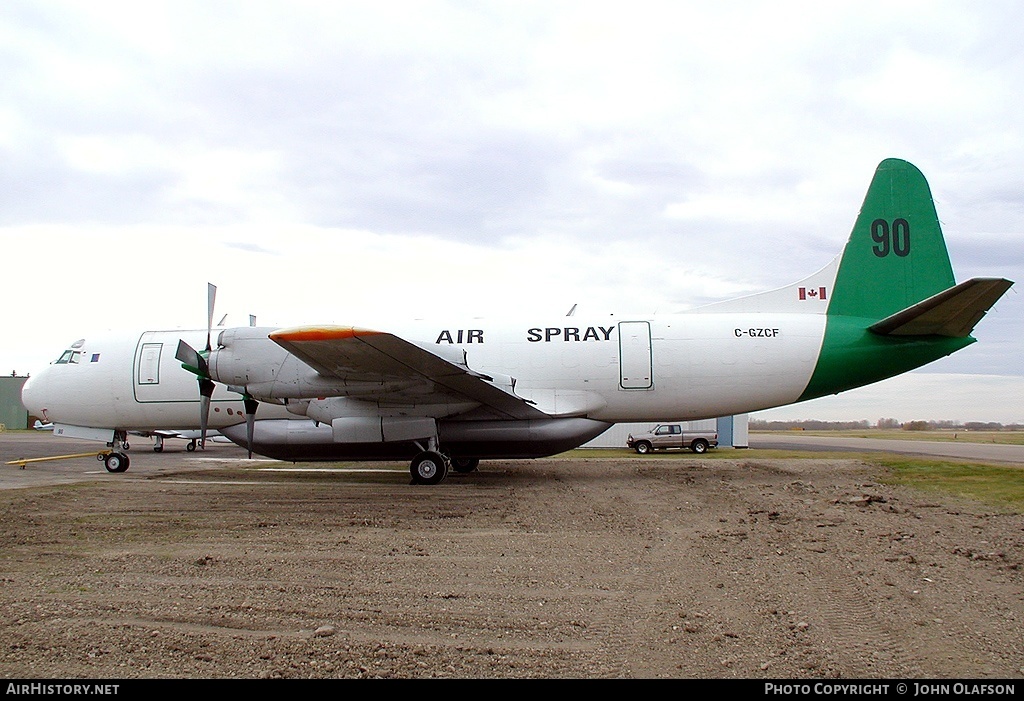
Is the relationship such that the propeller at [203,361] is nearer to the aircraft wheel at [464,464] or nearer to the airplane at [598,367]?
the airplane at [598,367]

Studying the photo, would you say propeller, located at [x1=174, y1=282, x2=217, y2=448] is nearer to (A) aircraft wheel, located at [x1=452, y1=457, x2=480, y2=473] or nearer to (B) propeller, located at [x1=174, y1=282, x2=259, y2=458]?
(B) propeller, located at [x1=174, y1=282, x2=259, y2=458]

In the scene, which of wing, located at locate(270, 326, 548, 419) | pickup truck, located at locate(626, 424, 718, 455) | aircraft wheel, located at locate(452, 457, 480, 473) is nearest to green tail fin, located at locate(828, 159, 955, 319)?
wing, located at locate(270, 326, 548, 419)

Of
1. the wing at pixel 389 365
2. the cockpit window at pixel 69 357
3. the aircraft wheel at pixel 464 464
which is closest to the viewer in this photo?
the wing at pixel 389 365

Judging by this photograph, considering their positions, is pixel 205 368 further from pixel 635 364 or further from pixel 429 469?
pixel 635 364

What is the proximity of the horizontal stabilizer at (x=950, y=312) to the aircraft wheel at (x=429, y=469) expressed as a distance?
28.6 ft

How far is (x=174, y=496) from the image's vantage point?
34.8ft

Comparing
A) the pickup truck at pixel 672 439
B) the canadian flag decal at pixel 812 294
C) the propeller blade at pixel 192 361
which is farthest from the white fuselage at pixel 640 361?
the pickup truck at pixel 672 439

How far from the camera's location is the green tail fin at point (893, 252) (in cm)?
1368

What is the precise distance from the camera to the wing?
9.81 meters

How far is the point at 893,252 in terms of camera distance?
13750 mm

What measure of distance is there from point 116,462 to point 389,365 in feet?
27.6

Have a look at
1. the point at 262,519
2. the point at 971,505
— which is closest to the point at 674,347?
the point at 971,505
